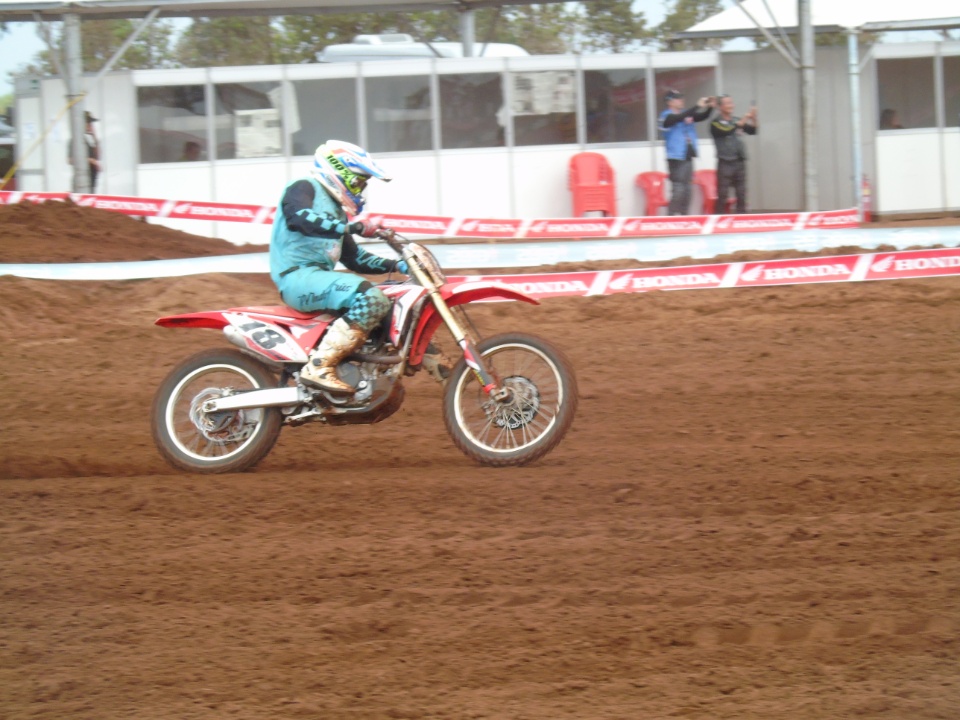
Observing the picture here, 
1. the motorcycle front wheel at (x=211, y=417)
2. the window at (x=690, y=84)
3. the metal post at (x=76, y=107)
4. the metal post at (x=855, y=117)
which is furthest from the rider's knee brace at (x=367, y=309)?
the window at (x=690, y=84)

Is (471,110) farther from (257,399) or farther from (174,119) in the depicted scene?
(257,399)

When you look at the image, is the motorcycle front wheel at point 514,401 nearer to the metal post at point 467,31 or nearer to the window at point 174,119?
the window at point 174,119

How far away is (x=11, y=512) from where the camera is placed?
5602 mm

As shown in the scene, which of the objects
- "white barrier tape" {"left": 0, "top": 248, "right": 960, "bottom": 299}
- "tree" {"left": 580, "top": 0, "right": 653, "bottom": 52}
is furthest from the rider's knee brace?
"tree" {"left": 580, "top": 0, "right": 653, "bottom": 52}

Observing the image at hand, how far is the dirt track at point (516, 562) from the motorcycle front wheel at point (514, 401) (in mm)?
155

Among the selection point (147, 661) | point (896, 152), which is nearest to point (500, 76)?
point (896, 152)

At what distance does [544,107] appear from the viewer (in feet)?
61.1

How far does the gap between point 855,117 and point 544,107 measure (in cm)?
480

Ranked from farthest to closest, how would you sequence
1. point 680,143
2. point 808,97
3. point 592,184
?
point 592,184, point 808,97, point 680,143

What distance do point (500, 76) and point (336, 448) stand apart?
41.2 feet

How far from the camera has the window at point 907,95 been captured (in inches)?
752

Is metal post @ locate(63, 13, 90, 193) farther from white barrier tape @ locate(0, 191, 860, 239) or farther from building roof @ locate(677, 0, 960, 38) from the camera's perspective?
building roof @ locate(677, 0, 960, 38)

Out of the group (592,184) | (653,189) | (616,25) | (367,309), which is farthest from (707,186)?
(616,25)

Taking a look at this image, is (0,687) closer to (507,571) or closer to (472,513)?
(507,571)
